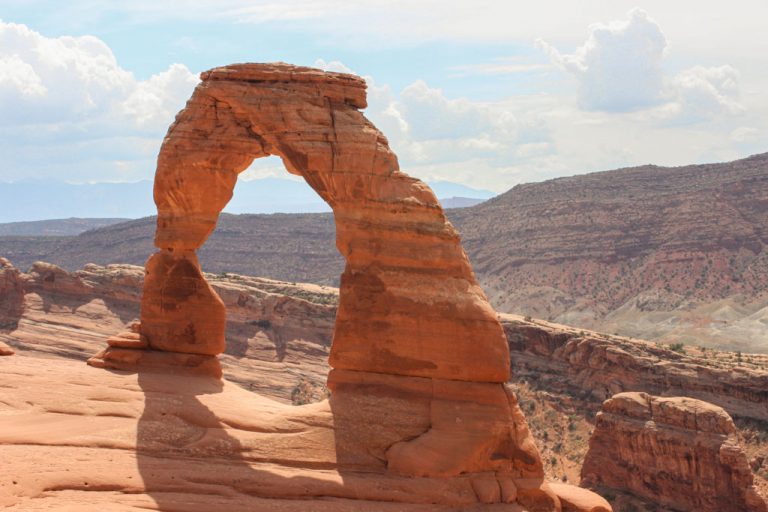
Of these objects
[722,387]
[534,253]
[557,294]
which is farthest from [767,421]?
[534,253]

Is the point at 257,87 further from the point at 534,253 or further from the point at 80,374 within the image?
the point at 534,253

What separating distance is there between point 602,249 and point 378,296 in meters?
92.7

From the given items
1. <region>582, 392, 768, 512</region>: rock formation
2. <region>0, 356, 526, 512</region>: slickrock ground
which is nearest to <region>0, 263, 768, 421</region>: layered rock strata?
<region>582, 392, 768, 512</region>: rock formation

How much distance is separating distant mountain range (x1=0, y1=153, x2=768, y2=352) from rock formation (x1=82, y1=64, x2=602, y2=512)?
199ft

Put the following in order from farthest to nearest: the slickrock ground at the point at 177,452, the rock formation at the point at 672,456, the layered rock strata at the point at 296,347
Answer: the layered rock strata at the point at 296,347, the rock formation at the point at 672,456, the slickrock ground at the point at 177,452

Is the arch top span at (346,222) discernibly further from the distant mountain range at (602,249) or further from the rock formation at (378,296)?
the distant mountain range at (602,249)

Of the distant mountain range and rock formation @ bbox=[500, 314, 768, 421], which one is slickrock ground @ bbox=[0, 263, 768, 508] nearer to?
rock formation @ bbox=[500, 314, 768, 421]

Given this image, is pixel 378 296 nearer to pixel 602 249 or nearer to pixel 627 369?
pixel 627 369

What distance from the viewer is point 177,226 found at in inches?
1033

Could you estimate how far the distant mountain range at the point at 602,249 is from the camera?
316ft

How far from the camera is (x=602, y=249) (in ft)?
372

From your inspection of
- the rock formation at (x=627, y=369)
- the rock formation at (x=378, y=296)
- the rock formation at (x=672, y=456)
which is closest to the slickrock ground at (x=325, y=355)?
the rock formation at (x=627, y=369)

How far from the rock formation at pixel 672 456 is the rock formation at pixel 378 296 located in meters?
14.4

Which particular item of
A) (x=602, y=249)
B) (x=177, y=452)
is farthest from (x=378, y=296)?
(x=602, y=249)
